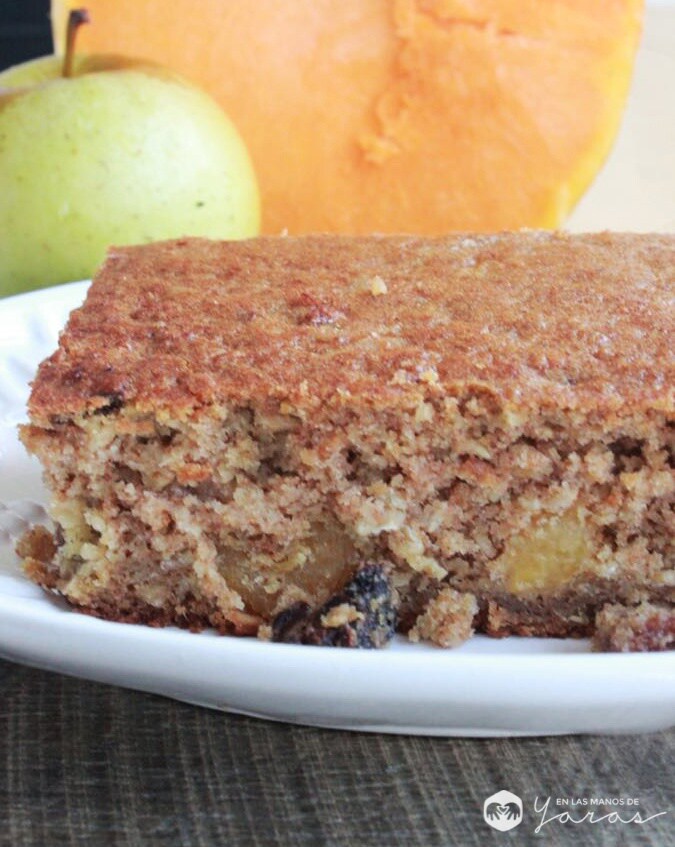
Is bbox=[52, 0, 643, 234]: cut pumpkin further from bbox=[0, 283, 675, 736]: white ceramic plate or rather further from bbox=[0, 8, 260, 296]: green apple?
bbox=[0, 283, 675, 736]: white ceramic plate

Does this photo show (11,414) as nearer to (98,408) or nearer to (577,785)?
(98,408)

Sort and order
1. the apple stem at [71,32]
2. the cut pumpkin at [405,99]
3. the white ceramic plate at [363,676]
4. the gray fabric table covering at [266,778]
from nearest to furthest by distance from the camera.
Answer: the white ceramic plate at [363,676] → the gray fabric table covering at [266,778] → the apple stem at [71,32] → the cut pumpkin at [405,99]

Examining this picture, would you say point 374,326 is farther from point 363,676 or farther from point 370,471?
point 363,676

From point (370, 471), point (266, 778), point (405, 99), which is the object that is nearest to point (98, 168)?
point (405, 99)

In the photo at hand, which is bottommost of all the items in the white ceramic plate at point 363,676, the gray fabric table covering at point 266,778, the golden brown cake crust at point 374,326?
the gray fabric table covering at point 266,778

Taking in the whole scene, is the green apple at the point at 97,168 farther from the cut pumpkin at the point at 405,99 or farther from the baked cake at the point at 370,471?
the baked cake at the point at 370,471

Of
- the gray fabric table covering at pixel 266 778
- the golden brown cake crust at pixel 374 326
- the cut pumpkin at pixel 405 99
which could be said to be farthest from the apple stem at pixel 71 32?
the gray fabric table covering at pixel 266 778

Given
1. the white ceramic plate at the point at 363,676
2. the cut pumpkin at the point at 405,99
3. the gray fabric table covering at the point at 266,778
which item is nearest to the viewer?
the white ceramic plate at the point at 363,676
